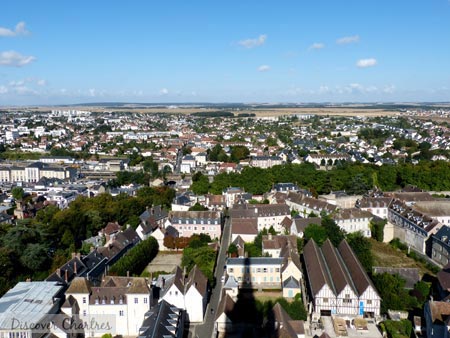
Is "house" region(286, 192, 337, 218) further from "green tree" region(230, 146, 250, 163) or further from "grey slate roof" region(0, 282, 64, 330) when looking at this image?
"green tree" region(230, 146, 250, 163)

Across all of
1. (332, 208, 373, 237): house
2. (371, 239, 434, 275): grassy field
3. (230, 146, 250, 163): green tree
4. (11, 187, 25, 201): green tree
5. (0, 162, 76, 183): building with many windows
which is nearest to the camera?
(371, 239, 434, 275): grassy field

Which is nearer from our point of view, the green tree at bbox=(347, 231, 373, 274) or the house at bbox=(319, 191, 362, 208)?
the green tree at bbox=(347, 231, 373, 274)

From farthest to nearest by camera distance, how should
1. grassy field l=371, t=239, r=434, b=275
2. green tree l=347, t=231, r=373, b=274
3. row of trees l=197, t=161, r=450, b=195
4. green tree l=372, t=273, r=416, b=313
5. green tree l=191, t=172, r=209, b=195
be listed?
green tree l=191, t=172, r=209, b=195 → row of trees l=197, t=161, r=450, b=195 → grassy field l=371, t=239, r=434, b=275 → green tree l=347, t=231, r=373, b=274 → green tree l=372, t=273, r=416, b=313

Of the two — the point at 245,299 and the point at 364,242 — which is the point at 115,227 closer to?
the point at 245,299

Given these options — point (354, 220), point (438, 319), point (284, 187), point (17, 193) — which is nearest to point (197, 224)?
point (354, 220)

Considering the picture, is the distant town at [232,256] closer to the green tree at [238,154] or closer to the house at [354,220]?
the house at [354,220]

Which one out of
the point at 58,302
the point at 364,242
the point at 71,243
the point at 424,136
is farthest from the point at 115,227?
the point at 424,136

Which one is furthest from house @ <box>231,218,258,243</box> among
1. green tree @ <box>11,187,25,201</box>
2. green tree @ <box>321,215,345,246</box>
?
green tree @ <box>11,187,25,201</box>

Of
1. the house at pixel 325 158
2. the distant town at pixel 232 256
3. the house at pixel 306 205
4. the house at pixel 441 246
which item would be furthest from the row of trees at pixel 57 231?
the house at pixel 325 158
